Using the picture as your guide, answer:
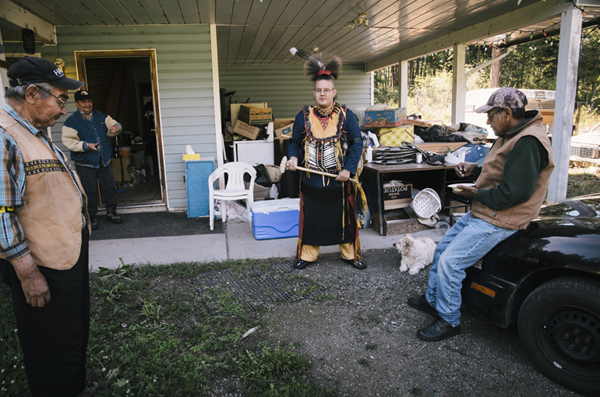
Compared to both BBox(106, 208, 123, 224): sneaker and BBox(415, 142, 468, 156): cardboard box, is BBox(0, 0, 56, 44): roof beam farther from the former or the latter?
BBox(415, 142, 468, 156): cardboard box

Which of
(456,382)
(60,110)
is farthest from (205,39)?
→ (456,382)

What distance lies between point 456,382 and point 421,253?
5.78ft

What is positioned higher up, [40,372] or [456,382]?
[40,372]

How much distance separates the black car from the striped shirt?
2.65m

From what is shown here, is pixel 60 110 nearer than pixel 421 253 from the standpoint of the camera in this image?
Yes

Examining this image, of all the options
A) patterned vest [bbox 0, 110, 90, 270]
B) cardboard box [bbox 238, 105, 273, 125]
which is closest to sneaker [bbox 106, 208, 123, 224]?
cardboard box [bbox 238, 105, 273, 125]

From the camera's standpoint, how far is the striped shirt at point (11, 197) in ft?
5.24

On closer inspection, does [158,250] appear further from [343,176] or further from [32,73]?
[32,73]

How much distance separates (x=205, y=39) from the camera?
6445 millimetres

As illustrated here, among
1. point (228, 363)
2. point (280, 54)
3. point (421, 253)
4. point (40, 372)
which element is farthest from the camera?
point (280, 54)

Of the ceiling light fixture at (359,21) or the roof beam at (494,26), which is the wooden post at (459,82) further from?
the ceiling light fixture at (359,21)

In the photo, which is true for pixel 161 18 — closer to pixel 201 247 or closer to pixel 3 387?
pixel 201 247

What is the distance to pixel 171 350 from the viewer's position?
2754 mm

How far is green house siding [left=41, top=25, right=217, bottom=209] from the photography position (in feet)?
20.6
